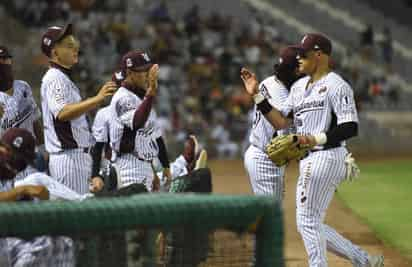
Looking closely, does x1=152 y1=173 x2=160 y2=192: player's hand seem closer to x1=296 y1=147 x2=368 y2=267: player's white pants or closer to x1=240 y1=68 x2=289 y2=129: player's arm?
x1=240 y1=68 x2=289 y2=129: player's arm

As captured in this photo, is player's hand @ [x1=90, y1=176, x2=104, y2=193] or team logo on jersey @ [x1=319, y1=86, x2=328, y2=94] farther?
player's hand @ [x1=90, y1=176, x2=104, y2=193]

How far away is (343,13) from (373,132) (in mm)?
6443

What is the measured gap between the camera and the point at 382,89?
26609mm

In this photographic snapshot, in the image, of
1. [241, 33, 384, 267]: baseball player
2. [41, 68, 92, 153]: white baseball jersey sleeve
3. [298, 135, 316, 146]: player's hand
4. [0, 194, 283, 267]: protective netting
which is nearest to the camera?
[0, 194, 283, 267]: protective netting

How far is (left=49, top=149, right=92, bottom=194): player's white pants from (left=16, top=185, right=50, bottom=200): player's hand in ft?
6.83

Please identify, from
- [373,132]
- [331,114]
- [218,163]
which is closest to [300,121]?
[331,114]

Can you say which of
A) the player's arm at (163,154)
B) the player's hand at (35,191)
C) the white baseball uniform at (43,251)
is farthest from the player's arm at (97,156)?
the white baseball uniform at (43,251)

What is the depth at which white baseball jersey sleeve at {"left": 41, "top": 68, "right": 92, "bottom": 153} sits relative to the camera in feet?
22.2

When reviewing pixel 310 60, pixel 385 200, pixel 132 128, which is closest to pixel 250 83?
pixel 310 60

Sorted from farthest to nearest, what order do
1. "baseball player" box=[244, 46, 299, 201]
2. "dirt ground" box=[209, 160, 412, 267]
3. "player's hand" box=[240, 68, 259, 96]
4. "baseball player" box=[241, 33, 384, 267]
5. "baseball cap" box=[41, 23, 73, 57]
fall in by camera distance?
"dirt ground" box=[209, 160, 412, 267], "baseball player" box=[244, 46, 299, 201], "baseball cap" box=[41, 23, 73, 57], "player's hand" box=[240, 68, 259, 96], "baseball player" box=[241, 33, 384, 267]

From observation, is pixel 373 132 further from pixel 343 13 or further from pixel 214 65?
pixel 343 13

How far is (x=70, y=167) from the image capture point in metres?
6.85

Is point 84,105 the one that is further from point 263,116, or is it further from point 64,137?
point 263,116

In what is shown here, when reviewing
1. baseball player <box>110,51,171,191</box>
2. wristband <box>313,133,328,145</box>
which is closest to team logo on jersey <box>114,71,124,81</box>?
baseball player <box>110,51,171,191</box>
